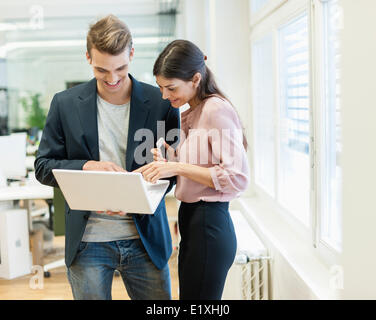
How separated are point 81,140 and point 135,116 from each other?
171 millimetres

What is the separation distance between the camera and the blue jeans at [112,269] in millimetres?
1397

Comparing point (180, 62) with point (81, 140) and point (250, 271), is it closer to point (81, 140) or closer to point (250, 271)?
point (81, 140)

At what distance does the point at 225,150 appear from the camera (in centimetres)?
130

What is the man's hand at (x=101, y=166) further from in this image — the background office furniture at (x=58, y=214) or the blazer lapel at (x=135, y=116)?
the background office furniture at (x=58, y=214)

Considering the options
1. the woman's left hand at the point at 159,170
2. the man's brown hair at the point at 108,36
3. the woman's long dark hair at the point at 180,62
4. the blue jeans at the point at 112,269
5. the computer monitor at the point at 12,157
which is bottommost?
the blue jeans at the point at 112,269

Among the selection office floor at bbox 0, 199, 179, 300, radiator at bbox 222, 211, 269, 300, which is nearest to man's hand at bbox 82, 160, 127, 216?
radiator at bbox 222, 211, 269, 300

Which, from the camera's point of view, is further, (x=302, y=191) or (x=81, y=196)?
(x=302, y=191)

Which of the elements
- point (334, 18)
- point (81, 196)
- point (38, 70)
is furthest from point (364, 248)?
point (38, 70)

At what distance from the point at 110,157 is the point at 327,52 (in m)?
0.94

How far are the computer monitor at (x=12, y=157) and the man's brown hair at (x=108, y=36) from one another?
111 inches

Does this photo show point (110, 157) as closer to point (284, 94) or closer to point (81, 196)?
point (81, 196)

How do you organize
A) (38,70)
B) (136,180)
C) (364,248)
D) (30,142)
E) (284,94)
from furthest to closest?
(38,70) → (30,142) → (284,94) → (136,180) → (364,248)

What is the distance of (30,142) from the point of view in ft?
18.5

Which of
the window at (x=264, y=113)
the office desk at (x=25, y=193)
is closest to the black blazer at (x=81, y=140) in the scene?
the window at (x=264, y=113)
